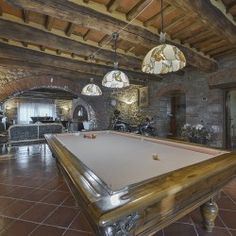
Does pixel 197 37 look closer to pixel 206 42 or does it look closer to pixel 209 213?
pixel 206 42

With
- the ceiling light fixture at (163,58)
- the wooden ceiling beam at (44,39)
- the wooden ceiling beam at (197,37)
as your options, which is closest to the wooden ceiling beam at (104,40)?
the wooden ceiling beam at (44,39)

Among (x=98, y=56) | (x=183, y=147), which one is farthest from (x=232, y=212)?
(x=98, y=56)

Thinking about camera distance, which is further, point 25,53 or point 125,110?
point 125,110

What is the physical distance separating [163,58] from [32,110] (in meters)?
13.8

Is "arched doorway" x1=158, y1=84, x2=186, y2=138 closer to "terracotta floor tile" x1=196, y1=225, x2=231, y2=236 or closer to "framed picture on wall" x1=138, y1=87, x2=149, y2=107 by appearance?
"framed picture on wall" x1=138, y1=87, x2=149, y2=107

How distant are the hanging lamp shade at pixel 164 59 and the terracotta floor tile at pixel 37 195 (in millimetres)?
2323

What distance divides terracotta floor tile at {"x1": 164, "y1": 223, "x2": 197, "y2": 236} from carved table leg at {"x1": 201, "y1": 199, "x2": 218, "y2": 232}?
0.52 feet

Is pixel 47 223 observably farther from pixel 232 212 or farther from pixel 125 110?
pixel 125 110

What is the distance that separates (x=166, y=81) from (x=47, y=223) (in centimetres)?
600

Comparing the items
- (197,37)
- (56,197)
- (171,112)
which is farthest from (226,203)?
(171,112)

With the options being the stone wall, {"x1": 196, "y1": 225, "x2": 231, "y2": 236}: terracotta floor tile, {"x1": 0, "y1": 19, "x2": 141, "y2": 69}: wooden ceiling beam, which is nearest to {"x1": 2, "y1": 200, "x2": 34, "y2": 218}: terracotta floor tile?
{"x1": 196, "y1": 225, "x2": 231, "y2": 236}: terracotta floor tile

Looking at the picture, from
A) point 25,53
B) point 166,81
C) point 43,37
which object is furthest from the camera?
point 166,81

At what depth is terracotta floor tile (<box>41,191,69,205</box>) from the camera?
2.52m

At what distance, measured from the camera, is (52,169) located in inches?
155
